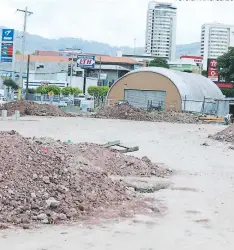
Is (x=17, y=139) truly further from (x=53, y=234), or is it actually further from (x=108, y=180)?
(x=53, y=234)

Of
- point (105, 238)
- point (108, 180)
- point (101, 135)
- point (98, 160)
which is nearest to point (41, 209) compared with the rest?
point (105, 238)

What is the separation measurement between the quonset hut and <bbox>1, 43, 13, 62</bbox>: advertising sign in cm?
1368

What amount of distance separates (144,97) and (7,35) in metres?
19.1

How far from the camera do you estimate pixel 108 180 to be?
11680 millimetres

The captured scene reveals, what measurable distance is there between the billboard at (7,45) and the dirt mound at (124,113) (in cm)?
2071

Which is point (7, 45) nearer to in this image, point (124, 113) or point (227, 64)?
point (124, 113)

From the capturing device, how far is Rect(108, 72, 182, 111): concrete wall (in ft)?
186

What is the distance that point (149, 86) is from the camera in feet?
191

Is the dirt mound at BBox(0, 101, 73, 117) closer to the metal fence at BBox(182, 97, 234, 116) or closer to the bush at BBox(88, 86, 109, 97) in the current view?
the metal fence at BBox(182, 97, 234, 116)

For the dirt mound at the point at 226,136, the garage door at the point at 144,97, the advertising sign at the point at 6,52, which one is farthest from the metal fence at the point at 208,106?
the dirt mound at the point at 226,136

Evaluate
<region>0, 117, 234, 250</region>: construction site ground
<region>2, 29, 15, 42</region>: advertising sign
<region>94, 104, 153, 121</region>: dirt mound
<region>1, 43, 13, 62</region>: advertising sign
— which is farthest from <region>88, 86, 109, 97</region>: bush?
<region>0, 117, 234, 250</region>: construction site ground

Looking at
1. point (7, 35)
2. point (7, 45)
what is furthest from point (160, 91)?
point (7, 35)

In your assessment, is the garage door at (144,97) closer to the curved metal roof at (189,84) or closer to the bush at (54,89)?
the curved metal roof at (189,84)

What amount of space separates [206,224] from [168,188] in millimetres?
3648
